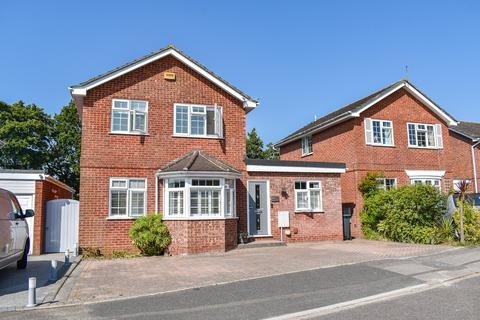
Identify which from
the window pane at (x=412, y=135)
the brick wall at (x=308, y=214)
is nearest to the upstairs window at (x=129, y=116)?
the brick wall at (x=308, y=214)

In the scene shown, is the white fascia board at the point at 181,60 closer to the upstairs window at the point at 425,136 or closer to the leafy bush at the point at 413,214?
the leafy bush at the point at 413,214

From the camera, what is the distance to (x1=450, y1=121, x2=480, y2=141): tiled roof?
2612 cm

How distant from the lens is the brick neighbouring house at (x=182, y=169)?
14.8 metres

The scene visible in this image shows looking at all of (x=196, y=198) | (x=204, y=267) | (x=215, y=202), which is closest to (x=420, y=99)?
(x=215, y=202)

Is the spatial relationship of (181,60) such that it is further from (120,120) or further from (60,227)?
(60,227)

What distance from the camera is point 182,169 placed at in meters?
14.6

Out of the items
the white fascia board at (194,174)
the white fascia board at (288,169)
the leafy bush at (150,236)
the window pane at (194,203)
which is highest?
the white fascia board at (288,169)

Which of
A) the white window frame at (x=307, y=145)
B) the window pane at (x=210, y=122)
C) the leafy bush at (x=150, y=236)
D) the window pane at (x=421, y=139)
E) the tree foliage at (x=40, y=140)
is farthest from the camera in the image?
the tree foliage at (x=40, y=140)

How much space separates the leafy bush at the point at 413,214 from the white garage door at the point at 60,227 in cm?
1244

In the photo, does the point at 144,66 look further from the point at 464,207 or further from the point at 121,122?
the point at 464,207

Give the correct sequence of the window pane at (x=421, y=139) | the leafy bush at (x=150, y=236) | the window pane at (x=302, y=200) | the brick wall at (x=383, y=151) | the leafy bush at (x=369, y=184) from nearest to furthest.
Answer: the leafy bush at (x=150, y=236) < the window pane at (x=302, y=200) < the leafy bush at (x=369, y=184) < the brick wall at (x=383, y=151) < the window pane at (x=421, y=139)

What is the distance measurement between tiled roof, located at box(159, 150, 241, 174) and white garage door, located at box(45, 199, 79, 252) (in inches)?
153

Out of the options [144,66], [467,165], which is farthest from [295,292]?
[467,165]

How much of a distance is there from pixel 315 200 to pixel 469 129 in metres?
16.4
